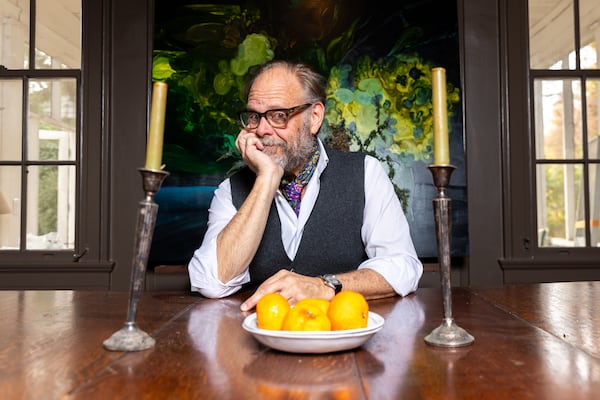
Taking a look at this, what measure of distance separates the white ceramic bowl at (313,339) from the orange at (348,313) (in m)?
0.03

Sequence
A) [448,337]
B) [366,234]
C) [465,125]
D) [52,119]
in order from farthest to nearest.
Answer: [52,119] < [465,125] < [366,234] < [448,337]

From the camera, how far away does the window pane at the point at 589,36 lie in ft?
10.1

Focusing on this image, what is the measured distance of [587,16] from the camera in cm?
310

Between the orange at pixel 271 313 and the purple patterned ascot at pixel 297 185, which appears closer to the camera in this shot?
the orange at pixel 271 313

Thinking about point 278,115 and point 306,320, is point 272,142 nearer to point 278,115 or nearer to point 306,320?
point 278,115

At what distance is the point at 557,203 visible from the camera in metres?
3.06

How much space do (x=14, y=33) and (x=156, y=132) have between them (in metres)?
2.75

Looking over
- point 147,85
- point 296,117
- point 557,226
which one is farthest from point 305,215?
point 557,226

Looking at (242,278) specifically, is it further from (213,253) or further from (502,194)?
(502,194)

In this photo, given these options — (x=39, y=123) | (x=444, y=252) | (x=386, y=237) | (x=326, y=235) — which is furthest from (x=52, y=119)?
(x=444, y=252)

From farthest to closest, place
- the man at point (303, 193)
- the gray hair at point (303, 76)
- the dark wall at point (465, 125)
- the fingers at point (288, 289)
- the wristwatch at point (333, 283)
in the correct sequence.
A: the dark wall at point (465, 125) < the gray hair at point (303, 76) < the man at point (303, 193) < the wristwatch at point (333, 283) < the fingers at point (288, 289)

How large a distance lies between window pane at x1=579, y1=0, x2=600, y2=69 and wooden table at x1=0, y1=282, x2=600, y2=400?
2273mm

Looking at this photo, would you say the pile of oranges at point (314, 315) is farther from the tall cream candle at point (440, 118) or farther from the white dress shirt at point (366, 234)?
the white dress shirt at point (366, 234)

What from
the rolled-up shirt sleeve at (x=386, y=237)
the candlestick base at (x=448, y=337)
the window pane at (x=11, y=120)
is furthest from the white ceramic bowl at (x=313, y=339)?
the window pane at (x=11, y=120)
